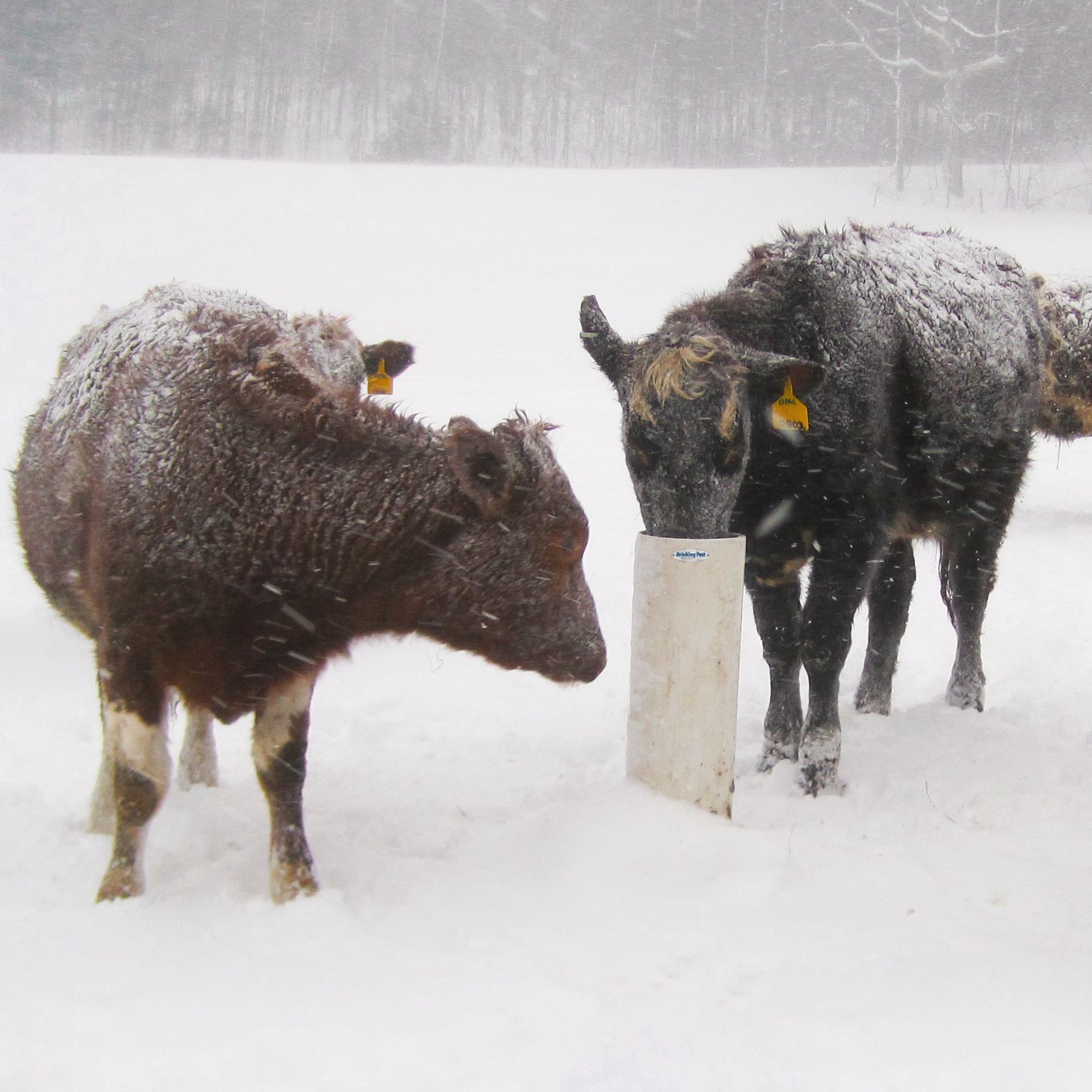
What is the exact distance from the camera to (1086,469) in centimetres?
1357

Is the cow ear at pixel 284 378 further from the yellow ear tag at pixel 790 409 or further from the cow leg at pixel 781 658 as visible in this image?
the cow leg at pixel 781 658

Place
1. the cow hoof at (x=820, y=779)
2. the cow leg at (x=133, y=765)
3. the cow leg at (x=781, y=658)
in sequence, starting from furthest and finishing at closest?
the cow leg at (x=781, y=658)
the cow hoof at (x=820, y=779)
the cow leg at (x=133, y=765)

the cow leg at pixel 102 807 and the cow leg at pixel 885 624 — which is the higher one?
the cow leg at pixel 885 624

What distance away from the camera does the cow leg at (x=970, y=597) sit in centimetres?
577

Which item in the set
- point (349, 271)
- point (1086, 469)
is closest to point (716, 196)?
point (349, 271)

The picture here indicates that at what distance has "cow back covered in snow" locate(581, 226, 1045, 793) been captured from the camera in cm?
392

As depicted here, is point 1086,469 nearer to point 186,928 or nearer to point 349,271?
point 186,928

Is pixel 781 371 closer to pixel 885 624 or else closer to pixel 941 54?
pixel 885 624

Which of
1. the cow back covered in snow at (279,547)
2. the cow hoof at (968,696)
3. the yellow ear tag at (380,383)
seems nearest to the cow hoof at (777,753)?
the cow hoof at (968,696)

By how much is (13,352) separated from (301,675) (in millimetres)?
15740

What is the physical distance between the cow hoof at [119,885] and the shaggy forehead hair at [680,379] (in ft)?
7.76

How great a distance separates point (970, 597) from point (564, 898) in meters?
3.63

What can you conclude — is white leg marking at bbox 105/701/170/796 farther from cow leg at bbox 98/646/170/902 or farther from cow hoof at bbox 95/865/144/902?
cow hoof at bbox 95/865/144/902

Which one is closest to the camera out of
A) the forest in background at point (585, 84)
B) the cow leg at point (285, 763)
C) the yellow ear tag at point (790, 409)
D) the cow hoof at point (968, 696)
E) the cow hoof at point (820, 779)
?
the cow leg at point (285, 763)
